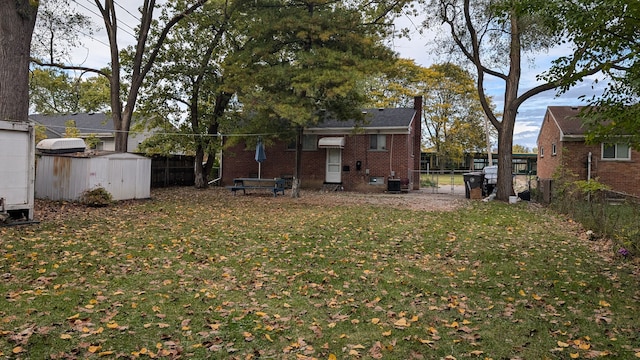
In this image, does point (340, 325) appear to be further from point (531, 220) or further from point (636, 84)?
point (531, 220)

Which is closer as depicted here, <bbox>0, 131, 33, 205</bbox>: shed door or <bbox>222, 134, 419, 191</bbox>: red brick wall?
<bbox>0, 131, 33, 205</bbox>: shed door

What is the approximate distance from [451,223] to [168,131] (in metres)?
16.2

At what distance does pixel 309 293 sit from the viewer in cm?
497

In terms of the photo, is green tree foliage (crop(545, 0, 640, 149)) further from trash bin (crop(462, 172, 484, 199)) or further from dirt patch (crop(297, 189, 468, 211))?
trash bin (crop(462, 172, 484, 199))

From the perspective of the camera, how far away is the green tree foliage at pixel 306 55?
14.7 metres

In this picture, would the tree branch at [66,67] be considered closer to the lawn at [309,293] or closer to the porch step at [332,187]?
the lawn at [309,293]

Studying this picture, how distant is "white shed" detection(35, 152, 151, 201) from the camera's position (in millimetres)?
13195

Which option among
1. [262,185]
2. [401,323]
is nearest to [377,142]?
[262,185]

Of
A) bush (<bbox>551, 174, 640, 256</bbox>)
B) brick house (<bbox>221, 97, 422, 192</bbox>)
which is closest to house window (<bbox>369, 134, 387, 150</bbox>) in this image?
brick house (<bbox>221, 97, 422, 192</bbox>)

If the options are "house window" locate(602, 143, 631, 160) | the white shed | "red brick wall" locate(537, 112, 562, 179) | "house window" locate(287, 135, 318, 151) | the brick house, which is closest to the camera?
the white shed

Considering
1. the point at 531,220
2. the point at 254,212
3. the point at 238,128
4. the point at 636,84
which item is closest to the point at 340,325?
the point at 636,84

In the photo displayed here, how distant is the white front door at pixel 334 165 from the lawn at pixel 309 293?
46.3 feet

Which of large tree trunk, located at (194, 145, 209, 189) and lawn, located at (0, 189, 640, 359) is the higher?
large tree trunk, located at (194, 145, 209, 189)

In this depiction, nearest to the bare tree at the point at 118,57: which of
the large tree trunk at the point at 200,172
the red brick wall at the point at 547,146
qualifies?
the large tree trunk at the point at 200,172
